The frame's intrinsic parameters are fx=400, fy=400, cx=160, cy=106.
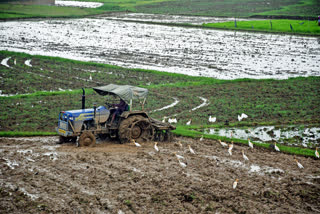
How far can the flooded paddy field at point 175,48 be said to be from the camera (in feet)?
105

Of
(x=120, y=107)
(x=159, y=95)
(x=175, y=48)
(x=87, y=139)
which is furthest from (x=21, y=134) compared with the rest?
(x=175, y=48)

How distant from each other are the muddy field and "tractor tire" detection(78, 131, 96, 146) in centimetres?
25

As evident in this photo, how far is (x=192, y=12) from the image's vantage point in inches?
2847

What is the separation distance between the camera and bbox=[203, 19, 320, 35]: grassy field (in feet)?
158

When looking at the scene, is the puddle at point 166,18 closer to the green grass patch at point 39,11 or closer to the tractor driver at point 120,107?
the green grass patch at point 39,11

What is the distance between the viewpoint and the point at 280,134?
1731 cm

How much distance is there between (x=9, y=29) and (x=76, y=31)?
8507 mm

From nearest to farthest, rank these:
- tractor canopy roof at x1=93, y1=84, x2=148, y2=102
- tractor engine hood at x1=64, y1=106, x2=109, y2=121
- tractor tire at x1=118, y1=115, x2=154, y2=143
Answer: tractor engine hood at x1=64, y1=106, x2=109, y2=121
tractor canopy roof at x1=93, y1=84, x2=148, y2=102
tractor tire at x1=118, y1=115, x2=154, y2=143

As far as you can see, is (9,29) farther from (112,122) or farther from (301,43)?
(112,122)

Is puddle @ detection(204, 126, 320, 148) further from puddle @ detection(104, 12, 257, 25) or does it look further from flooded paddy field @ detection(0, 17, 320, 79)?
puddle @ detection(104, 12, 257, 25)

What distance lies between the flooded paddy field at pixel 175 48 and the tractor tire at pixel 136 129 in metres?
14.9

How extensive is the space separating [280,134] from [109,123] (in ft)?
24.7

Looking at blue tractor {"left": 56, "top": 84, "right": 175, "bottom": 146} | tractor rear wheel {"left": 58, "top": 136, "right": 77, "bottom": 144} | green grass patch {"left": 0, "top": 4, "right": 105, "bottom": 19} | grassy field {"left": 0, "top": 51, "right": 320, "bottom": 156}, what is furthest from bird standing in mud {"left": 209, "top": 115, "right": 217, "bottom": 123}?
green grass patch {"left": 0, "top": 4, "right": 105, "bottom": 19}

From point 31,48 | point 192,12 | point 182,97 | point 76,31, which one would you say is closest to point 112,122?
point 182,97
